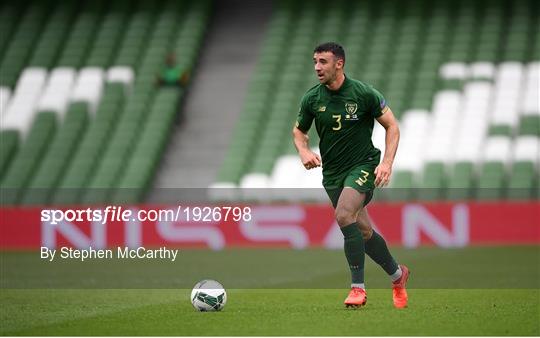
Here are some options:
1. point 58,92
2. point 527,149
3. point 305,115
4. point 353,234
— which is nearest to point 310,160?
point 305,115

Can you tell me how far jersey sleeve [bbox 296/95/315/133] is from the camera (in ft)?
34.3

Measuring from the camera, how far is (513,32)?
84.8ft

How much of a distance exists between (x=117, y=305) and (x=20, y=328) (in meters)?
2.04

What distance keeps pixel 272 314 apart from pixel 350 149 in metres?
1.59

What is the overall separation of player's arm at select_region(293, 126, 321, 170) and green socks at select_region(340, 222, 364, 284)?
0.61m

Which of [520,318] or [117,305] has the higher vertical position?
[117,305]

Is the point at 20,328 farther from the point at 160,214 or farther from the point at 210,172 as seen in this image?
the point at 210,172

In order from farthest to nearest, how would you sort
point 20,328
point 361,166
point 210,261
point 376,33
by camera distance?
point 376,33, point 210,261, point 361,166, point 20,328

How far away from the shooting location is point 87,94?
86.2 feet

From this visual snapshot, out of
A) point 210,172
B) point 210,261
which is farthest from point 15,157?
point 210,261

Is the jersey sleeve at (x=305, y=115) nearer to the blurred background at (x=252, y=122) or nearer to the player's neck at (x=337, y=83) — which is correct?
the player's neck at (x=337, y=83)

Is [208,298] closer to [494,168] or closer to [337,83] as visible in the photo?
[337,83]

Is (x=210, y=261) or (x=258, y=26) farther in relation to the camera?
(x=258, y=26)

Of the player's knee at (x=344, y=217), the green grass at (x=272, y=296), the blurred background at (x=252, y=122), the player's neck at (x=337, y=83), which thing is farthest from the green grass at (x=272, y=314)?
the blurred background at (x=252, y=122)
